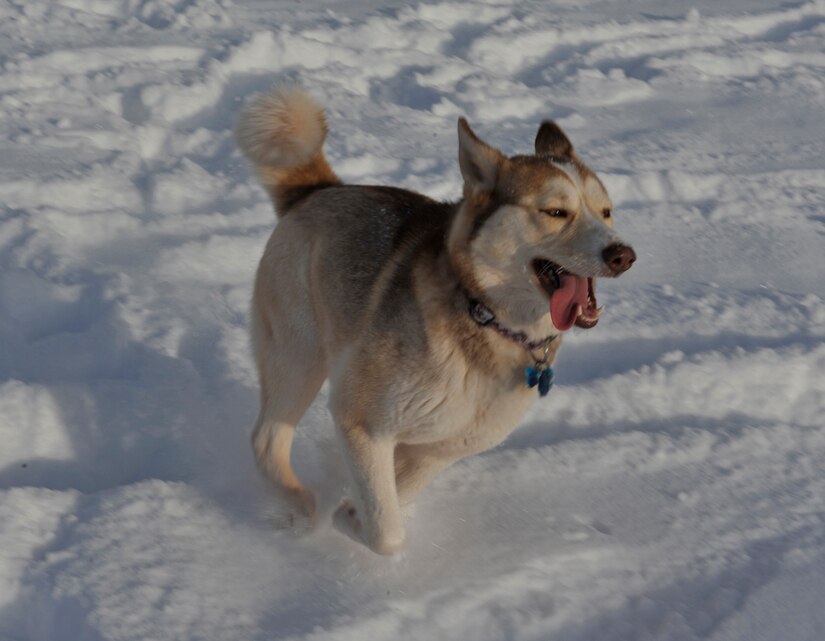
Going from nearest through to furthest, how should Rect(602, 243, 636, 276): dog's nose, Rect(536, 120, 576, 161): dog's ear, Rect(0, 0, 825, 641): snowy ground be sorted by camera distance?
Rect(602, 243, 636, 276): dog's nose, Rect(0, 0, 825, 641): snowy ground, Rect(536, 120, 576, 161): dog's ear

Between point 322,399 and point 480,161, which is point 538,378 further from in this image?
point 322,399

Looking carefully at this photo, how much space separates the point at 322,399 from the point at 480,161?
1583 mm

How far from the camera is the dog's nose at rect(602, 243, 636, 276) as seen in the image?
2852mm

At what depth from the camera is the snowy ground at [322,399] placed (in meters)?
3.21

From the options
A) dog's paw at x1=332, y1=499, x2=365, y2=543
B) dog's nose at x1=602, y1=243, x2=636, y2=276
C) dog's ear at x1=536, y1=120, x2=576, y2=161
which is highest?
dog's nose at x1=602, y1=243, x2=636, y2=276

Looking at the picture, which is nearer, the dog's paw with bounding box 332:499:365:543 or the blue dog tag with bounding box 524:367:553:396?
the blue dog tag with bounding box 524:367:553:396

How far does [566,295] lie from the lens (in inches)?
117

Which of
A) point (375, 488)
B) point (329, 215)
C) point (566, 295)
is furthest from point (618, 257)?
point (329, 215)

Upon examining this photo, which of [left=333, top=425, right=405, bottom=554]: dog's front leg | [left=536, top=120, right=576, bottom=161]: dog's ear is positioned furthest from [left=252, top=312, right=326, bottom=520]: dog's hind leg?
[left=536, top=120, right=576, bottom=161]: dog's ear

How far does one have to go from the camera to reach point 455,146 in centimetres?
664

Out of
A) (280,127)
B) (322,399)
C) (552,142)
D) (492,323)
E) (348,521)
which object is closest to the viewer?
(492,323)

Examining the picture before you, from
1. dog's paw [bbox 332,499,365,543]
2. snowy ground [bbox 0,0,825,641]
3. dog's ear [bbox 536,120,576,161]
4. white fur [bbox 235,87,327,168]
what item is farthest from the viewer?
white fur [bbox 235,87,327,168]

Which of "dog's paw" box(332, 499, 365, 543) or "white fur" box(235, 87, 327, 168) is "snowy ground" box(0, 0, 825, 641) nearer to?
"dog's paw" box(332, 499, 365, 543)

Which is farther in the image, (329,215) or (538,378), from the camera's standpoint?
(329,215)
